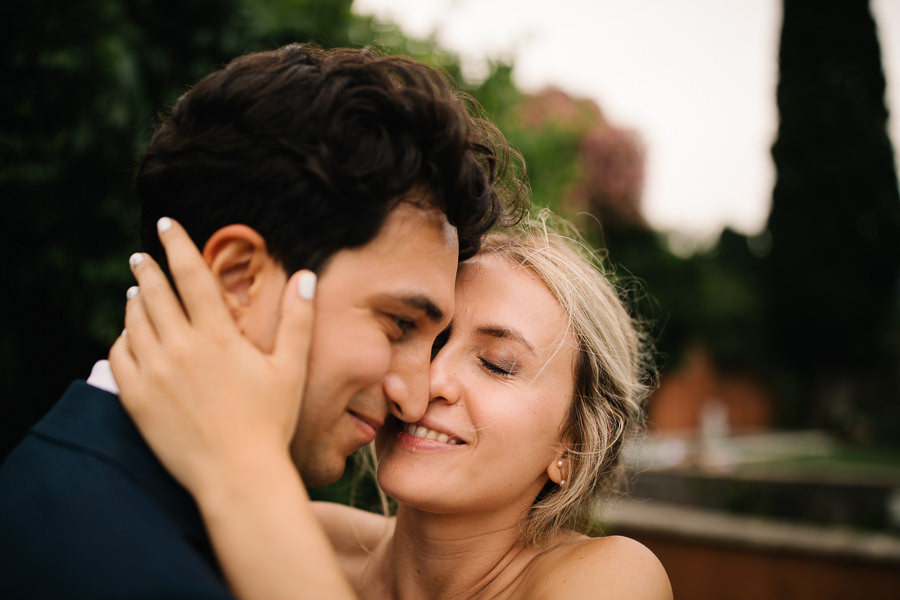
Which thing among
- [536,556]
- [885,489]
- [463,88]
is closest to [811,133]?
[885,489]

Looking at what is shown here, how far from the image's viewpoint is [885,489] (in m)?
11.0

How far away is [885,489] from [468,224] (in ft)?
39.6

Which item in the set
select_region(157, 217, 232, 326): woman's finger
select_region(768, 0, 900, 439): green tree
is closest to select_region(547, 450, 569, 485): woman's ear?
select_region(157, 217, 232, 326): woman's finger

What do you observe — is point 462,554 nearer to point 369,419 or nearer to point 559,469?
point 559,469

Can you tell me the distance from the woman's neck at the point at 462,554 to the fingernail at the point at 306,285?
112 centimetres

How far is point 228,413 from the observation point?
54.3 inches

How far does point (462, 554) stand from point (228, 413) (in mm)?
1275

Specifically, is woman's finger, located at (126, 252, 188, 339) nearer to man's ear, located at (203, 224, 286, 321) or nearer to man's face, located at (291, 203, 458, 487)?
man's ear, located at (203, 224, 286, 321)

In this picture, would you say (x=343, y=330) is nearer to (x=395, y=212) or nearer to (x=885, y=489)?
(x=395, y=212)

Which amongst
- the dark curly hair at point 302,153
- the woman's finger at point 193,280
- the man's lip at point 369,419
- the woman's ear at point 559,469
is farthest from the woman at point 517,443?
the woman's finger at point 193,280

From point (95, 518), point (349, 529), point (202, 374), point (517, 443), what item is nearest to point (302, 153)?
point (202, 374)

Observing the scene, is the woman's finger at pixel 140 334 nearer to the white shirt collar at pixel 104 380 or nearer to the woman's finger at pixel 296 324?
the white shirt collar at pixel 104 380

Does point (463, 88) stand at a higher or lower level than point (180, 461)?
higher

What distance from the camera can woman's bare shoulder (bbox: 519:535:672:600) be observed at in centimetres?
189
